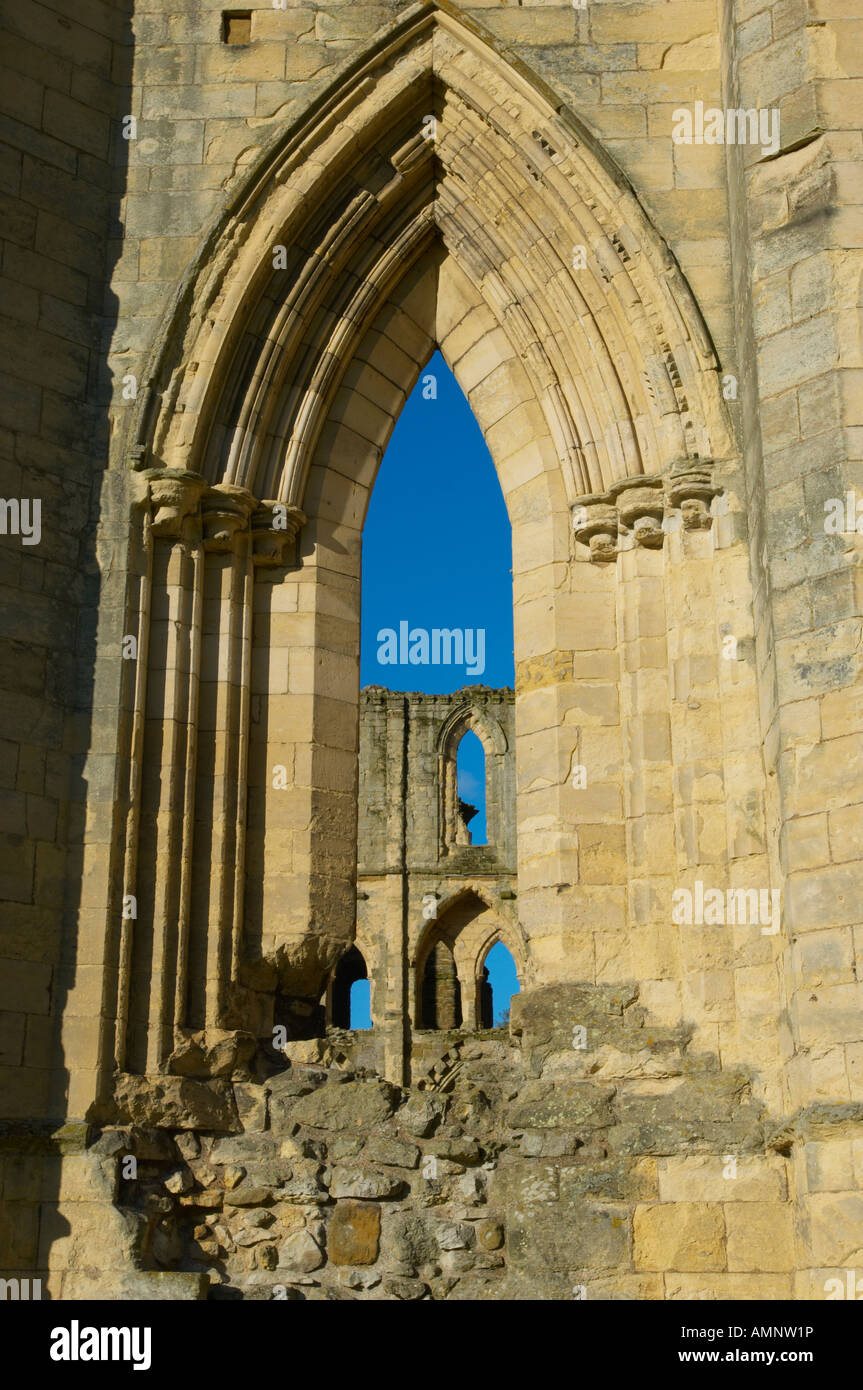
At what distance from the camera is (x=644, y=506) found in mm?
8695

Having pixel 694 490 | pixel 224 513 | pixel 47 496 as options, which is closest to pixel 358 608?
pixel 224 513

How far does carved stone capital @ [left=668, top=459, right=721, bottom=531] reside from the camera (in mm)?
8500

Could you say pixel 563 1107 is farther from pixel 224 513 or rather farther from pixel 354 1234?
pixel 224 513

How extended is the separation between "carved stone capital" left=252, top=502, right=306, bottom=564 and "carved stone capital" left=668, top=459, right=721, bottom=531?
1964 mm

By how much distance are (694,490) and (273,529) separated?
2.15 m

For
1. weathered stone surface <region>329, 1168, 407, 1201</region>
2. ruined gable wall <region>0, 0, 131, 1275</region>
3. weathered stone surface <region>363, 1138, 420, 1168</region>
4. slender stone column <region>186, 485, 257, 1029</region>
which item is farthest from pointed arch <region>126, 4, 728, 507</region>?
weathered stone surface <region>329, 1168, 407, 1201</region>

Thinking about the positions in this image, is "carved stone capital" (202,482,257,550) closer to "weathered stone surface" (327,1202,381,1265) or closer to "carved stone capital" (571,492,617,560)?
"carved stone capital" (571,492,617,560)

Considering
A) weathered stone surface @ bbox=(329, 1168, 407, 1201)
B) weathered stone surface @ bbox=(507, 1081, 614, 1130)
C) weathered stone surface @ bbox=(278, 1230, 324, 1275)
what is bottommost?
weathered stone surface @ bbox=(278, 1230, 324, 1275)

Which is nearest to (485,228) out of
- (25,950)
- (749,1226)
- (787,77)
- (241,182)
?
(241,182)

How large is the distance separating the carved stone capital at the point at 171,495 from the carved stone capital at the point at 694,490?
7.70 feet

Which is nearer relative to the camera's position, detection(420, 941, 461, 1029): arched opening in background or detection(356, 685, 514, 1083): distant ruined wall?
detection(420, 941, 461, 1029): arched opening in background
